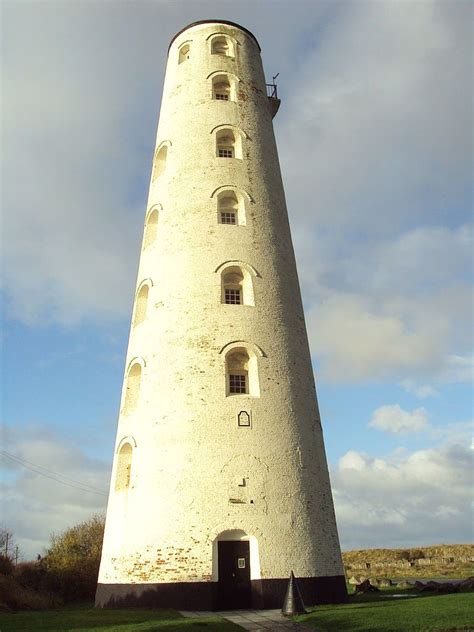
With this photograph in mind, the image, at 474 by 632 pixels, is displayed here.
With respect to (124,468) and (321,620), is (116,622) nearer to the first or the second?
(321,620)

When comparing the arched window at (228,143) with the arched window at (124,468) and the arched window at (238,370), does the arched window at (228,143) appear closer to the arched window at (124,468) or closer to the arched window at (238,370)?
the arched window at (238,370)

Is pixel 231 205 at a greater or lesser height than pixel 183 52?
lesser

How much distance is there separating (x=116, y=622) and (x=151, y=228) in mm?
14591

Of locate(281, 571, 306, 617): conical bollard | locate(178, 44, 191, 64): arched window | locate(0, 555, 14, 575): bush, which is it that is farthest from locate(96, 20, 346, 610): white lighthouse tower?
locate(0, 555, 14, 575): bush

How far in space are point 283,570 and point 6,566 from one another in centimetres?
1270

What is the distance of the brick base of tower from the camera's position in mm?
15742

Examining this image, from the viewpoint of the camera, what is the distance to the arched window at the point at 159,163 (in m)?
24.6

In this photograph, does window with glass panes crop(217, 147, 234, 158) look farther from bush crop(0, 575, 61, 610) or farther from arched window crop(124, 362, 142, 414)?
bush crop(0, 575, 61, 610)

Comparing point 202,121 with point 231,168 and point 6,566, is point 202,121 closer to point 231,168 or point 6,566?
point 231,168

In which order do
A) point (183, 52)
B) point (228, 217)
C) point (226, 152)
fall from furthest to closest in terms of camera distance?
point (183, 52)
point (226, 152)
point (228, 217)

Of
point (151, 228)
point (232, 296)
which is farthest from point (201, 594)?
point (151, 228)

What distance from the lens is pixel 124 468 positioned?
757 inches

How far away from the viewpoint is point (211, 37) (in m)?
26.5

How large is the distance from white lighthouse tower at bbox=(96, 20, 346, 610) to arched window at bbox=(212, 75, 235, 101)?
30.0 inches
